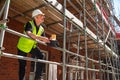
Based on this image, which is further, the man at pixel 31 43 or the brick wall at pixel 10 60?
the brick wall at pixel 10 60

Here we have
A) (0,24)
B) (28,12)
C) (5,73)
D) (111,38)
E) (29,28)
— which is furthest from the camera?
(111,38)

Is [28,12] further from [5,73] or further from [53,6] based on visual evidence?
[5,73]

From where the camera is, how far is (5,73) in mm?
5789

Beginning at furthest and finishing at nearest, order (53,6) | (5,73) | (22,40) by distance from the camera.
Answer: (5,73)
(53,6)
(22,40)

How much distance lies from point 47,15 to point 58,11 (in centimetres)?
57

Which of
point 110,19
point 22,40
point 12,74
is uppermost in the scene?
point 110,19

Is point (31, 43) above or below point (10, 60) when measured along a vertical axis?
above

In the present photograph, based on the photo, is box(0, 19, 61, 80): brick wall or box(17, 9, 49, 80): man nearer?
box(17, 9, 49, 80): man

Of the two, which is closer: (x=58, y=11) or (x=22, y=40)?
(x=22, y=40)

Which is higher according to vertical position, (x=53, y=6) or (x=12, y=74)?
(x=53, y=6)

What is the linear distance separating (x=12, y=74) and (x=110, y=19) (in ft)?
23.9

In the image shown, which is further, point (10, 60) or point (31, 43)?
point (10, 60)

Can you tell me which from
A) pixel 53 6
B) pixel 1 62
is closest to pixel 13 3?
pixel 53 6

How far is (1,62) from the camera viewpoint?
223 inches
